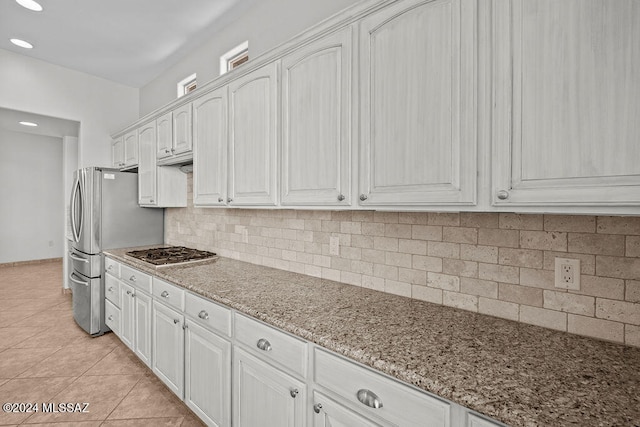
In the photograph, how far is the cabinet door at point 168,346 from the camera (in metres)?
2.05

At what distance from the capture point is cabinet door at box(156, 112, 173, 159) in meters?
2.96

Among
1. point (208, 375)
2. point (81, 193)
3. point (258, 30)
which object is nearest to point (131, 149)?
point (81, 193)

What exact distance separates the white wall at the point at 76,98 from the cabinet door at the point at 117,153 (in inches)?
9.2

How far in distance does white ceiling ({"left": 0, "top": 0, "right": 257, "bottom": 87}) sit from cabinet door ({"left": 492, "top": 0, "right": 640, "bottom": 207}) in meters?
2.36

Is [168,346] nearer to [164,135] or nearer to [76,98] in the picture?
[164,135]

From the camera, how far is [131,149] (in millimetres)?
3689

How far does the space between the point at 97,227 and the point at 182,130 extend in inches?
58.0

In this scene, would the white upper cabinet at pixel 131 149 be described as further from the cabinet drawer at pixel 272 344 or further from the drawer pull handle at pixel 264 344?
the drawer pull handle at pixel 264 344

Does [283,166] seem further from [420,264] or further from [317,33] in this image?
[420,264]

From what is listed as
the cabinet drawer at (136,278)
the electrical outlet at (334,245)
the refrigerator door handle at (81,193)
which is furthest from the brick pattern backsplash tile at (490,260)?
the refrigerator door handle at (81,193)

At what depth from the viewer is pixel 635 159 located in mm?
846

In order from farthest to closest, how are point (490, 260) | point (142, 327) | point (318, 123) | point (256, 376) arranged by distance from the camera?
point (142, 327)
point (318, 123)
point (256, 376)
point (490, 260)

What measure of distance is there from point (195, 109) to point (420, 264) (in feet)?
6.98

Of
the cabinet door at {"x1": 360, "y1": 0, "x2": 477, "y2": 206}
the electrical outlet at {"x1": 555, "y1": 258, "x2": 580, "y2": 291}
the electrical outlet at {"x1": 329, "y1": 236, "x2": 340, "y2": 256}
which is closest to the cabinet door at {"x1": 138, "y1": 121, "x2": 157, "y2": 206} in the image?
the electrical outlet at {"x1": 329, "y1": 236, "x2": 340, "y2": 256}
